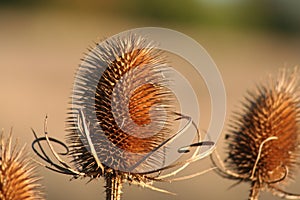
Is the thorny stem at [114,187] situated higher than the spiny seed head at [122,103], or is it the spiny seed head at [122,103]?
the spiny seed head at [122,103]

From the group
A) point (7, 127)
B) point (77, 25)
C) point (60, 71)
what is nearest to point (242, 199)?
point (7, 127)

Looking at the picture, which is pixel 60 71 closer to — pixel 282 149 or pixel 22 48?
pixel 22 48

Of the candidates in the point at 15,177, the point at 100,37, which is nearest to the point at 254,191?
the point at 15,177

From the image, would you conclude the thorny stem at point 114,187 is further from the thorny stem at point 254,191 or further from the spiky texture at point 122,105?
the thorny stem at point 254,191

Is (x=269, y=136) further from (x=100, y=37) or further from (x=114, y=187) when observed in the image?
(x=100, y=37)

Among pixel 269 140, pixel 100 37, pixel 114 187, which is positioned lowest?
pixel 114 187

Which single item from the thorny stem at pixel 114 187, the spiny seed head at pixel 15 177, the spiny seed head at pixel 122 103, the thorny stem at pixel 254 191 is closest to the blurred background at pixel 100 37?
the thorny stem at pixel 254 191
